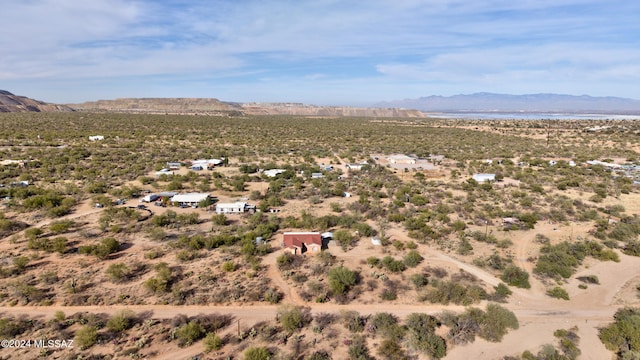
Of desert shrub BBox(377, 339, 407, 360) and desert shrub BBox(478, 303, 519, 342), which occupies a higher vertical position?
desert shrub BBox(478, 303, 519, 342)

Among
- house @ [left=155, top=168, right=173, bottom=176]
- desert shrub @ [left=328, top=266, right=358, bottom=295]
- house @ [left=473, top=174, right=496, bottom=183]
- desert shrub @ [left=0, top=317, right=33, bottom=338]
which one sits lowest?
desert shrub @ [left=0, top=317, right=33, bottom=338]

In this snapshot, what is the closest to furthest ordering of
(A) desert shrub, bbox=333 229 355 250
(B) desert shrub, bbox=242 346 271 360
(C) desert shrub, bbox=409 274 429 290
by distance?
(B) desert shrub, bbox=242 346 271 360 < (C) desert shrub, bbox=409 274 429 290 < (A) desert shrub, bbox=333 229 355 250

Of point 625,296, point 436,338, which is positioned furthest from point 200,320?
point 625,296

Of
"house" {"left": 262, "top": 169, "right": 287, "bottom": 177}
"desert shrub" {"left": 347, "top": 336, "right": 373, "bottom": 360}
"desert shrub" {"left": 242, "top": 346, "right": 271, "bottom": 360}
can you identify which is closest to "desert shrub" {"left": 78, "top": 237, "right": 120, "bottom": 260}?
"desert shrub" {"left": 242, "top": 346, "right": 271, "bottom": 360}

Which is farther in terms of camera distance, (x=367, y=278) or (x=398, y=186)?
(x=398, y=186)

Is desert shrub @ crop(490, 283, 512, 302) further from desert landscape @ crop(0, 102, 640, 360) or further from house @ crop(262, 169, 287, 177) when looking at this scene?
house @ crop(262, 169, 287, 177)

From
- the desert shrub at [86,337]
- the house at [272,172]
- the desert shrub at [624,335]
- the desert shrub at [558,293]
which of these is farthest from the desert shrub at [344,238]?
the house at [272,172]

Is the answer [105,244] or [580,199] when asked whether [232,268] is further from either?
[580,199]

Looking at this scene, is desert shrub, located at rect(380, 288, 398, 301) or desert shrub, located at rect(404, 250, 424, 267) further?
desert shrub, located at rect(404, 250, 424, 267)
